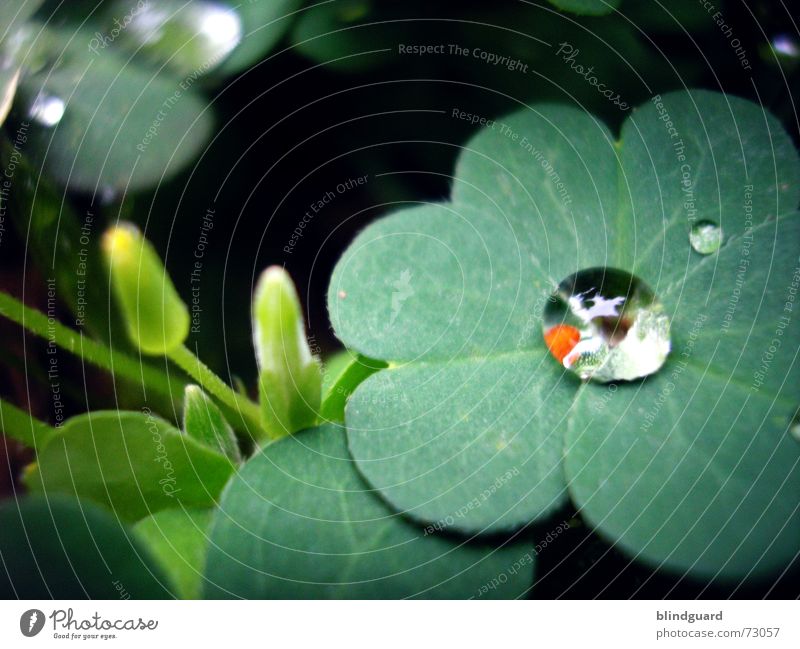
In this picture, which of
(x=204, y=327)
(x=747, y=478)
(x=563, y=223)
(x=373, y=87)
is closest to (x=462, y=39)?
(x=373, y=87)

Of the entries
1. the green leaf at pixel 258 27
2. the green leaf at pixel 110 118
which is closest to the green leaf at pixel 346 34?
the green leaf at pixel 258 27

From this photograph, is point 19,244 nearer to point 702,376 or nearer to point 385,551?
point 385,551

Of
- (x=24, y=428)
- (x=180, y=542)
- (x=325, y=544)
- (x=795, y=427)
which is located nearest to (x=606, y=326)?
(x=795, y=427)

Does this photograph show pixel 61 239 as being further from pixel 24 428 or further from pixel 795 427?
pixel 795 427

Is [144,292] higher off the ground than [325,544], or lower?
higher
